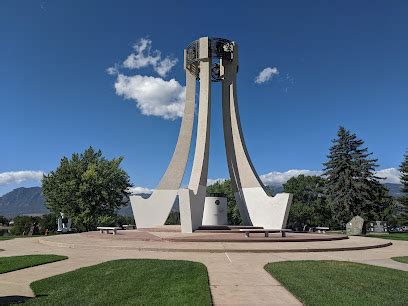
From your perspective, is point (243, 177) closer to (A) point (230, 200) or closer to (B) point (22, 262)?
(B) point (22, 262)

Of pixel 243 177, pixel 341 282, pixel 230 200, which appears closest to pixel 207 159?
pixel 243 177

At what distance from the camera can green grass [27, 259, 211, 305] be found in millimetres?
5605

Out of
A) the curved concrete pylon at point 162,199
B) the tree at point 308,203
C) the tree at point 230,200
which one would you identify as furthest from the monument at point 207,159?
the tree at point 308,203

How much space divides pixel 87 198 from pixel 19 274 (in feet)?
82.5

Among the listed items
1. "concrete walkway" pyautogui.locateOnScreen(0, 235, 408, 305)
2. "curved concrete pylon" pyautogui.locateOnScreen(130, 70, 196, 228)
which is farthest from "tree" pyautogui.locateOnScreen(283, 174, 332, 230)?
"concrete walkway" pyautogui.locateOnScreen(0, 235, 408, 305)

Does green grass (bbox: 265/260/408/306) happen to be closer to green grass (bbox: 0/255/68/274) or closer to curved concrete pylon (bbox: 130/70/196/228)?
green grass (bbox: 0/255/68/274)

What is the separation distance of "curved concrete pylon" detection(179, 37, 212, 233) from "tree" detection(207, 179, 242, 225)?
24.3m

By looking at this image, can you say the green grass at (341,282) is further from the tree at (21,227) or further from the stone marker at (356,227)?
the tree at (21,227)

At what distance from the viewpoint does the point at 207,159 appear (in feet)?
80.4

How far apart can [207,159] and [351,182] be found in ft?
57.0

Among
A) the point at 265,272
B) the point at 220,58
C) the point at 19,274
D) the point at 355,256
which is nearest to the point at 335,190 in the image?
the point at 220,58

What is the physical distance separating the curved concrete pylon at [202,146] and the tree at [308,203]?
26913 millimetres

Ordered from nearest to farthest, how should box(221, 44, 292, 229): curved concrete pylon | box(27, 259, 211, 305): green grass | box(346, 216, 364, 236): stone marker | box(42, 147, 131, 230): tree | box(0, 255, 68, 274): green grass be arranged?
box(27, 259, 211, 305): green grass, box(0, 255, 68, 274): green grass, box(221, 44, 292, 229): curved concrete pylon, box(346, 216, 364, 236): stone marker, box(42, 147, 131, 230): tree

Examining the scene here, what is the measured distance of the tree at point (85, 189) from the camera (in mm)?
31781
